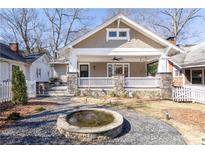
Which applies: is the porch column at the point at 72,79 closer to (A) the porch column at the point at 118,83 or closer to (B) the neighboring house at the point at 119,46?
(B) the neighboring house at the point at 119,46

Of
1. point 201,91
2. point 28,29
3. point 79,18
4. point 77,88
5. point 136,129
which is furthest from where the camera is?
point 79,18

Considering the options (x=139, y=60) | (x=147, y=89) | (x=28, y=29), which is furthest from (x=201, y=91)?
(x=28, y=29)

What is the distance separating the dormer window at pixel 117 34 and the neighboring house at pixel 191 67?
14.2 feet

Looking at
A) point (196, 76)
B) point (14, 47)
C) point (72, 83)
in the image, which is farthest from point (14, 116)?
point (196, 76)

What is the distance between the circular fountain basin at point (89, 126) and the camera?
4816mm

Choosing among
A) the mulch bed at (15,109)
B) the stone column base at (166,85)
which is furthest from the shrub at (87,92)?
the stone column base at (166,85)

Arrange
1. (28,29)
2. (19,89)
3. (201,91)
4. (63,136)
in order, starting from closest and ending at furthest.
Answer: (63,136), (19,89), (201,91), (28,29)

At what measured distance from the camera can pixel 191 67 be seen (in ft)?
42.3

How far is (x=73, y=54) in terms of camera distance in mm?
11875

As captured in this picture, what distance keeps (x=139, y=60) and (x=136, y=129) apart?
32.6 feet

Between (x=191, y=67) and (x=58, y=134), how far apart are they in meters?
10.6
